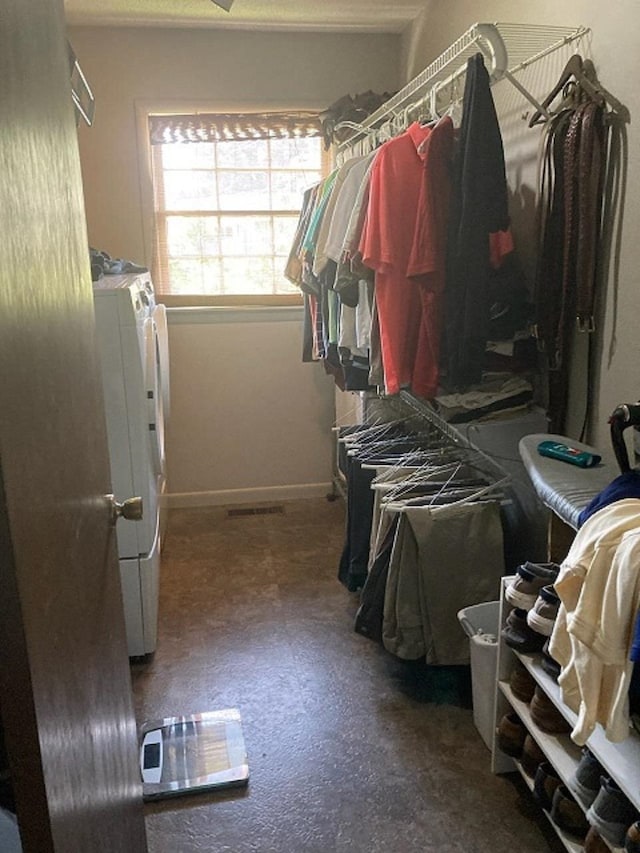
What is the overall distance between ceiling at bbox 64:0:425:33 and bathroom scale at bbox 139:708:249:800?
2908 mm

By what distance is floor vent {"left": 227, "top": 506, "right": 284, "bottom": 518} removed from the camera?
12.5 feet

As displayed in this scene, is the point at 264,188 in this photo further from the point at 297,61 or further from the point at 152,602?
the point at 152,602

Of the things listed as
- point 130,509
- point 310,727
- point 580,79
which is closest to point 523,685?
point 310,727

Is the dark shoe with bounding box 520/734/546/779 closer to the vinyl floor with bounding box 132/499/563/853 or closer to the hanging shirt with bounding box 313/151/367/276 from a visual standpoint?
the vinyl floor with bounding box 132/499/563/853

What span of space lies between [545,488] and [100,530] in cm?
93

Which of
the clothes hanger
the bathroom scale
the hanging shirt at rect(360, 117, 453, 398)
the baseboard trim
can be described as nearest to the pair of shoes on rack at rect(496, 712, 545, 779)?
the bathroom scale

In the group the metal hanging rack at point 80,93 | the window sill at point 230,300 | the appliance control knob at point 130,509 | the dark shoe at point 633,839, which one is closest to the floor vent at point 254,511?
the window sill at point 230,300

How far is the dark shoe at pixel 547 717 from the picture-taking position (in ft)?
5.22

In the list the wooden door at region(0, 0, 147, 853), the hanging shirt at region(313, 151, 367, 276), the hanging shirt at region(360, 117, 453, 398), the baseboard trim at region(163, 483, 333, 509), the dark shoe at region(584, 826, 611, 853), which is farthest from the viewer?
the baseboard trim at region(163, 483, 333, 509)

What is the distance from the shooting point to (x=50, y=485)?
0.83 meters

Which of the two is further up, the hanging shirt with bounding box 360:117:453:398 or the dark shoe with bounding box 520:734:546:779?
the hanging shirt with bounding box 360:117:453:398

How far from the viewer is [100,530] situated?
3.81ft

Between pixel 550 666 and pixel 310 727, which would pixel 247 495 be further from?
pixel 550 666

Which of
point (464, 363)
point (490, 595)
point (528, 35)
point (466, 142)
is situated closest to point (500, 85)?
point (528, 35)
